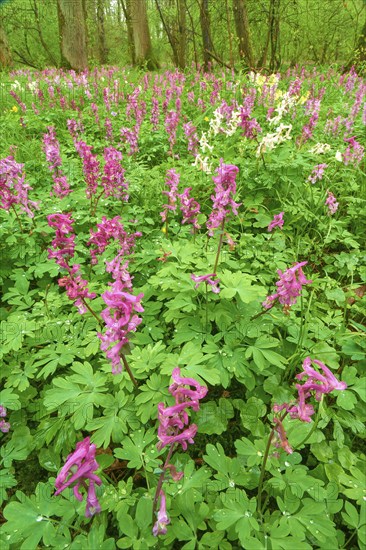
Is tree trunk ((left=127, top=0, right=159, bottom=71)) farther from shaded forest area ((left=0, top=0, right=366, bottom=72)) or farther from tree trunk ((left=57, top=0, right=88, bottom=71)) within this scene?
tree trunk ((left=57, top=0, right=88, bottom=71))

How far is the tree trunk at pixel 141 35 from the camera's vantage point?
1465cm

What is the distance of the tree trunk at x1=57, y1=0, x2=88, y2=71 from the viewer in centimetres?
1075

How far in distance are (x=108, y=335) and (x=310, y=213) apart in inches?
110

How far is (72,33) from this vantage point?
36.0 ft

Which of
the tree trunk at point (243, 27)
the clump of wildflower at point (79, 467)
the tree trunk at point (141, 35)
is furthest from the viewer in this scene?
the tree trunk at point (141, 35)

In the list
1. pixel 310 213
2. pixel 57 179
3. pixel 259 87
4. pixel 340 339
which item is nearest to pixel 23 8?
pixel 259 87

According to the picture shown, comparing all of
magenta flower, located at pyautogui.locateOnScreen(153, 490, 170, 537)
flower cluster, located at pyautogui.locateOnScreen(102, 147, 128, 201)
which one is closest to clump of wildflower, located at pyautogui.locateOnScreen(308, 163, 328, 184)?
flower cluster, located at pyautogui.locateOnScreen(102, 147, 128, 201)

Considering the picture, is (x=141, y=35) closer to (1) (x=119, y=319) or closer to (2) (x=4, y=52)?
(2) (x=4, y=52)

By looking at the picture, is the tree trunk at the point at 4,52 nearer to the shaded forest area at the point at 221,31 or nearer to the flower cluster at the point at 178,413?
the shaded forest area at the point at 221,31

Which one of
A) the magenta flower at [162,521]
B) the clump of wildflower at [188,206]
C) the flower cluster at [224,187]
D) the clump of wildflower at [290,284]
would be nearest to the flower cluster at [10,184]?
the clump of wildflower at [188,206]

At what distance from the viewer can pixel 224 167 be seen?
219 cm

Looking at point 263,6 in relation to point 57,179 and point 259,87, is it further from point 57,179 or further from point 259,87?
point 57,179

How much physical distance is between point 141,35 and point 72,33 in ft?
17.0

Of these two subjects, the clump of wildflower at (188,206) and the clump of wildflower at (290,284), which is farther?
the clump of wildflower at (188,206)
